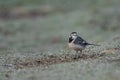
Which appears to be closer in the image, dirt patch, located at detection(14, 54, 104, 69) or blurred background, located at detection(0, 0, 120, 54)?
dirt patch, located at detection(14, 54, 104, 69)

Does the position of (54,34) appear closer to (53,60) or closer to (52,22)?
(52,22)

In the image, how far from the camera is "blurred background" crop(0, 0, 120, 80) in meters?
13.5

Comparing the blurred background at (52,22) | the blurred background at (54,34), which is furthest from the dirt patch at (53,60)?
the blurred background at (52,22)

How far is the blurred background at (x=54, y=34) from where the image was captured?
44.2ft

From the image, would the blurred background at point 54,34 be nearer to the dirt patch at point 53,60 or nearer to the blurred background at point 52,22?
the blurred background at point 52,22

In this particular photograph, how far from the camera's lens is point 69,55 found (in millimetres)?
16438

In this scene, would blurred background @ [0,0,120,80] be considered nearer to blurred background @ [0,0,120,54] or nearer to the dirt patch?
blurred background @ [0,0,120,54]

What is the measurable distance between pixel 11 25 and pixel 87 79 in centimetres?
2579

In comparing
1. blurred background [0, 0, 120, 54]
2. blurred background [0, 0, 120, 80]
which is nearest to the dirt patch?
blurred background [0, 0, 120, 80]

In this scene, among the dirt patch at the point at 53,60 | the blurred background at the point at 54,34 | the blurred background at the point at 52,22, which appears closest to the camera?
the blurred background at the point at 54,34

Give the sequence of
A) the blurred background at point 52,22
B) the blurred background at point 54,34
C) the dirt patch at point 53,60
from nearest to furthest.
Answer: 1. the blurred background at point 54,34
2. the dirt patch at point 53,60
3. the blurred background at point 52,22

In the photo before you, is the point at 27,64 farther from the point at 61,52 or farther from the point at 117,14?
Answer: the point at 117,14

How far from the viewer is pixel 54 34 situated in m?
33.9

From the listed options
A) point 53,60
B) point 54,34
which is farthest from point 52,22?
point 53,60
